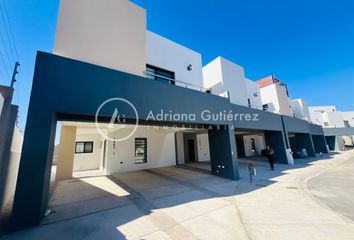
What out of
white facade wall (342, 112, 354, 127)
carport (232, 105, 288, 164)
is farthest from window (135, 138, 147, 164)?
white facade wall (342, 112, 354, 127)

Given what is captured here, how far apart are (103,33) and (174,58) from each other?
18.6ft

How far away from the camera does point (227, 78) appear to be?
1316 cm

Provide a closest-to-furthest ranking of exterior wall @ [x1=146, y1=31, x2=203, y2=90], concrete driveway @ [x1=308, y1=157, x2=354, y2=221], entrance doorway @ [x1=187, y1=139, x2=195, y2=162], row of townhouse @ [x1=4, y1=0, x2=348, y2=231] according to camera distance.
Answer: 1. row of townhouse @ [x1=4, y1=0, x2=348, y2=231]
2. concrete driveway @ [x1=308, y1=157, x2=354, y2=221]
3. exterior wall @ [x1=146, y1=31, x2=203, y2=90]
4. entrance doorway @ [x1=187, y1=139, x2=195, y2=162]

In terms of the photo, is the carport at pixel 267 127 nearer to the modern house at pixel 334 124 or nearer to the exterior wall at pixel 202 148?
the exterior wall at pixel 202 148

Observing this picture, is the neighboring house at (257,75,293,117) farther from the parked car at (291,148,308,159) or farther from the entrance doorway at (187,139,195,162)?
the entrance doorway at (187,139,195,162)

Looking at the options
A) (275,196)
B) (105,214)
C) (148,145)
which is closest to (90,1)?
(105,214)

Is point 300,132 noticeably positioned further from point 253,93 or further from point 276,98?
point 253,93

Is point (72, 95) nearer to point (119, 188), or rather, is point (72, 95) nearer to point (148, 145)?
point (119, 188)

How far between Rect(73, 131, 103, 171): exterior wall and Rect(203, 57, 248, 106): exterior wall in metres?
11.2

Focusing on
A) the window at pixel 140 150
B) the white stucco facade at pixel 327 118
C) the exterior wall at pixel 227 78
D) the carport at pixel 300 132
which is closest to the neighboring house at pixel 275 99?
the carport at pixel 300 132

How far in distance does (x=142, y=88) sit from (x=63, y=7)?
412cm

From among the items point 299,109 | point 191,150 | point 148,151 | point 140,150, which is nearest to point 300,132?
point 299,109

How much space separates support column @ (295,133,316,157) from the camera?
733 inches

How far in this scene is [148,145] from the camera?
41.5 ft
